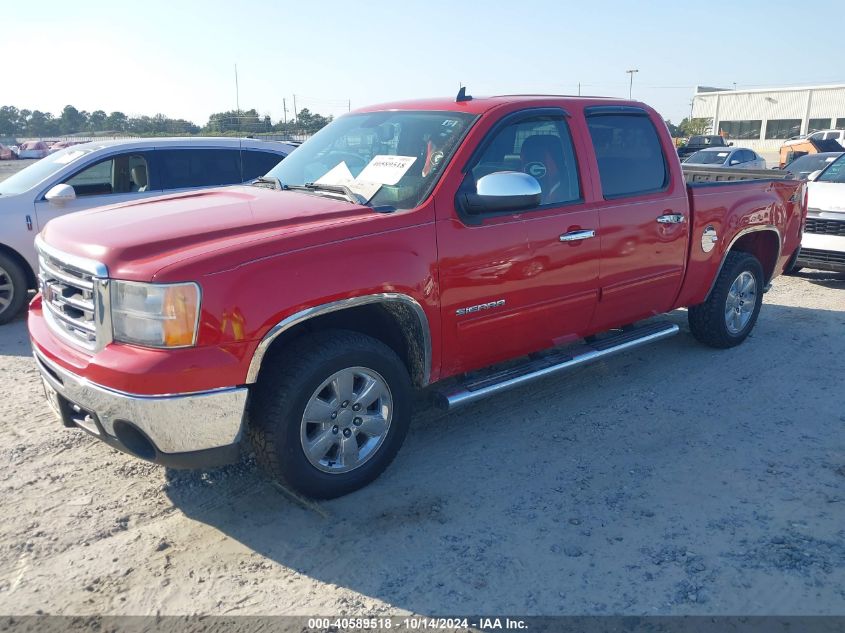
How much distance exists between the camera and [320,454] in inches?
138

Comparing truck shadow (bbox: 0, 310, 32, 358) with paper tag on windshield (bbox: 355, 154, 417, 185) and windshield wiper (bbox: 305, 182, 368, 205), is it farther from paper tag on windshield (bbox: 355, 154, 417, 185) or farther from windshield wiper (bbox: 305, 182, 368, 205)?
paper tag on windshield (bbox: 355, 154, 417, 185)

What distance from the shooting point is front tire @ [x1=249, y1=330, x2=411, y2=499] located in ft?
10.8

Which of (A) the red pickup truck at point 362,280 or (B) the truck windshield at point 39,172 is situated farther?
(B) the truck windshield at point 39,172

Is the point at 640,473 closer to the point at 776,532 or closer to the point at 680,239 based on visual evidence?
the point at 776,532

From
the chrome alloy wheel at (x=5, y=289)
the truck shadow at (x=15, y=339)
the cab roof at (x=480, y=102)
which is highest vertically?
the cab roof at (x=480, y=102)

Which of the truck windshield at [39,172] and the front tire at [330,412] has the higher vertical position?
the truck windshield at [39,172]

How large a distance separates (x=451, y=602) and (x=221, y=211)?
89.1 inches

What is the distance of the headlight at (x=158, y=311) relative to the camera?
2.96m

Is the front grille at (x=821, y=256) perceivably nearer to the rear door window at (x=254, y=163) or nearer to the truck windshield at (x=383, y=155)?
the truck windshield at (x=383, y=155)

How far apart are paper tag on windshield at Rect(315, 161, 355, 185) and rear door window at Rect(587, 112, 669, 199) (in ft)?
5.47

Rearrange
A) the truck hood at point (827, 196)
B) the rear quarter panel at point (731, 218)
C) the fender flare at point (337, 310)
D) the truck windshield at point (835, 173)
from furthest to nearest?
the truck windshield at point (835, 173)
the truck hood at point (827, 196)
the rear quarter panel at point (731, 218)
the fender flare at point (337, 310)

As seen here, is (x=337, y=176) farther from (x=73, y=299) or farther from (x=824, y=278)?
(x=824, y=278)

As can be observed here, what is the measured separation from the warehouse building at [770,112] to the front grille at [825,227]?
58.3 metres

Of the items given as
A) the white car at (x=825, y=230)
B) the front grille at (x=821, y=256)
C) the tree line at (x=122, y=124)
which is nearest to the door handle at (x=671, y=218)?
the white car at (x=825, y=230)
